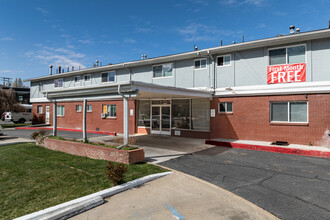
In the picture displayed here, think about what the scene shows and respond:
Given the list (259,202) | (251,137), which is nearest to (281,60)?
(251,137)

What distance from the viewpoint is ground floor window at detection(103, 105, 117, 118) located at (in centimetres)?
1932

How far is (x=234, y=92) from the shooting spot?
1289 cm

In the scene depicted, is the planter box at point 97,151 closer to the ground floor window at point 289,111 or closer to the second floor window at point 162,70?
the ground floor window at point 289,111

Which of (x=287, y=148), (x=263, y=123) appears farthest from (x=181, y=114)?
(x=287, y=148)

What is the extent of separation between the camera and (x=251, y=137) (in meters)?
12.5

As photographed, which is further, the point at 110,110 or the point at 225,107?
the point at 110,110

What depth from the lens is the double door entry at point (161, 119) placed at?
52.6 feet

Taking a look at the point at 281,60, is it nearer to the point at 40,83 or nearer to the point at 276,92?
the point at 276,92

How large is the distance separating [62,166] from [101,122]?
1305cm

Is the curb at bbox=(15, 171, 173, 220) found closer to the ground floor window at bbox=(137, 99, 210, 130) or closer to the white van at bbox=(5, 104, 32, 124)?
the ground floor window at bbox=(137, 99, 210, 130)

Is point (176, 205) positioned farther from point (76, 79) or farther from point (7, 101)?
point (7, 101)

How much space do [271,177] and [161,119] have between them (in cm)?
1064

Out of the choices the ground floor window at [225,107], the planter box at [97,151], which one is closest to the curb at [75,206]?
the planter box at [97,151]

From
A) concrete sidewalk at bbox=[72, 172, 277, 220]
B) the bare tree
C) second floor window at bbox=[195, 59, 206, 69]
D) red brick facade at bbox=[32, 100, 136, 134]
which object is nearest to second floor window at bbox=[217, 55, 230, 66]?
second floor window at bbox=[195, 59, 206, 69]
